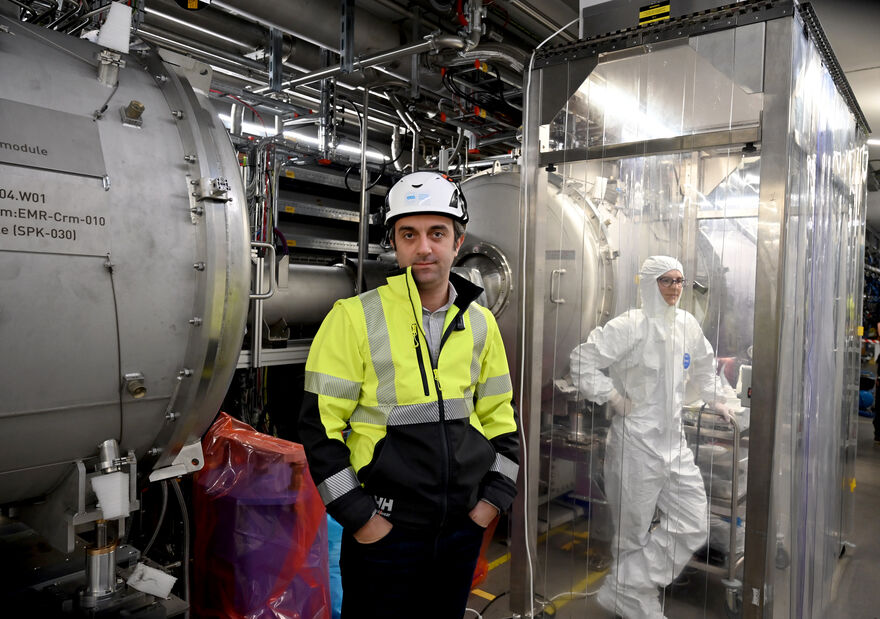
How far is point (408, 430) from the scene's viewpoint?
1.50 meters

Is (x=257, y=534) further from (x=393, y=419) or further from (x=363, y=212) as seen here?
(x=363, y=212)

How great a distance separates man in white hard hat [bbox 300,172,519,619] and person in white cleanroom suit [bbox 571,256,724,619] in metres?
0.75

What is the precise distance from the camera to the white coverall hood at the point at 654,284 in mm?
2123

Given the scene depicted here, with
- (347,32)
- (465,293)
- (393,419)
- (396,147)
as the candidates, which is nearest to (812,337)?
(465,293)

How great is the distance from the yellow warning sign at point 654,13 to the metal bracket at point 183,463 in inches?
79.7

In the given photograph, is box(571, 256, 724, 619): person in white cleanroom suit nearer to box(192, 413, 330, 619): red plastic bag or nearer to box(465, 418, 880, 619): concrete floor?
box(465, 418, 880, 619): concrete floor

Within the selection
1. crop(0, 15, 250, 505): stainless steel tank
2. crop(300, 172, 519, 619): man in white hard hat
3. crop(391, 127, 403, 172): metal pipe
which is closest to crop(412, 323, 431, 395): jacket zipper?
crop(300, 172, 519, 619): man in white hard hat

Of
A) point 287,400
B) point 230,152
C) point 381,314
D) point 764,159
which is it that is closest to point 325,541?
point 381,314

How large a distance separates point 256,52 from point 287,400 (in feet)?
6.60

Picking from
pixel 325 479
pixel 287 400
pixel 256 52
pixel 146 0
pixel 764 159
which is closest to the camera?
pixel 325 479

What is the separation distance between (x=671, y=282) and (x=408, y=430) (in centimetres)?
113

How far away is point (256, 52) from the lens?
3.38 meters

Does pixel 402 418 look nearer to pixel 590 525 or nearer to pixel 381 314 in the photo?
pixel 381 314

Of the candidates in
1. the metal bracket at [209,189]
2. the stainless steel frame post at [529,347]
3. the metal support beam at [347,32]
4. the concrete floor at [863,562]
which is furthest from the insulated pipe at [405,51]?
Result: the concrete floor at [863,562]
